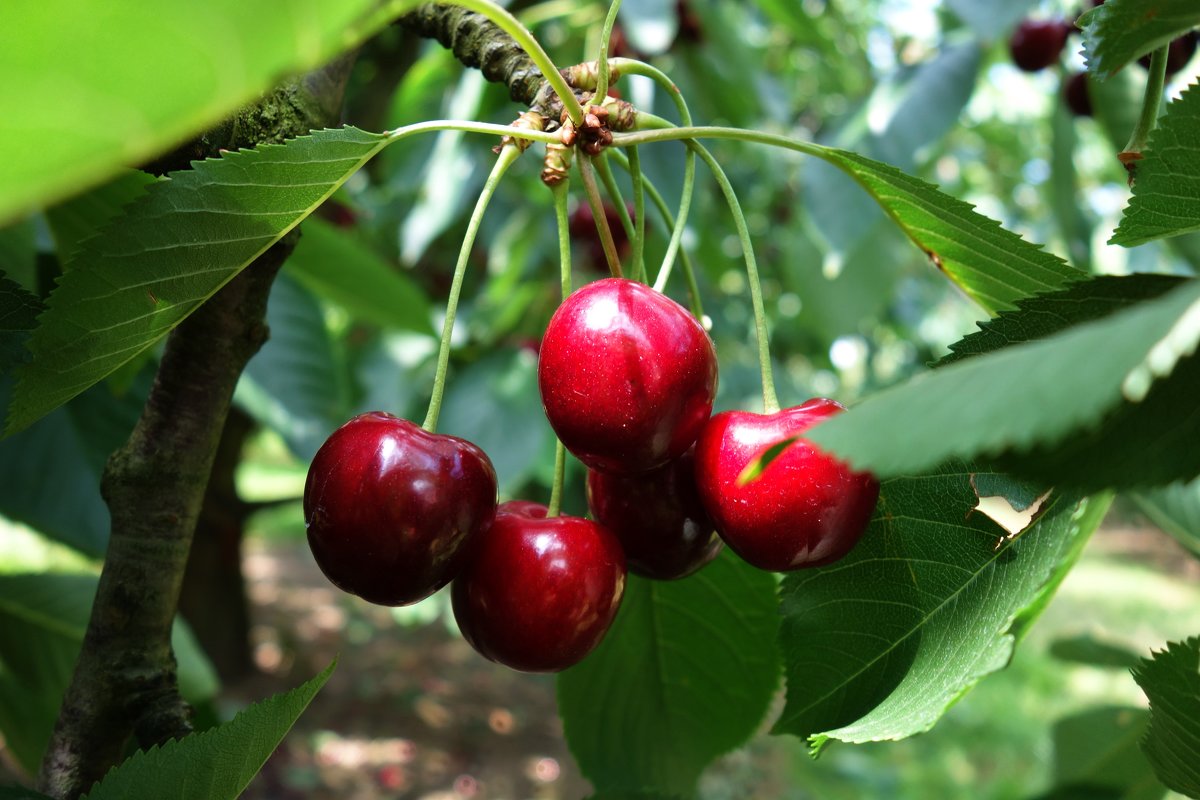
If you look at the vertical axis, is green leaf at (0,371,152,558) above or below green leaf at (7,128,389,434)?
below

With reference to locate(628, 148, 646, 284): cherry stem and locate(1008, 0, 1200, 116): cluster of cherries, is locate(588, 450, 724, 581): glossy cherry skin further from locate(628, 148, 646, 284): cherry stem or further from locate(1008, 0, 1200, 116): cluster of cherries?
locate(1008, 0, 1200, 116): cluster of cherries

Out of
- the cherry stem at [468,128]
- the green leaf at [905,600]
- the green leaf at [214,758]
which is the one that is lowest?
the green leaf at [214,758]

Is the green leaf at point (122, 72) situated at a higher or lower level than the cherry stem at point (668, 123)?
higher

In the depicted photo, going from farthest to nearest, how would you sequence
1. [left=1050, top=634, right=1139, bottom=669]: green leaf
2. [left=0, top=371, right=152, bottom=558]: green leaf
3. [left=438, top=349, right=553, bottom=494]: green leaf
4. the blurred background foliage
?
[left=438, top=349, right=553, bottom=494]: green leaf
[left=1050, top=634, right=1139, bottom=669]: green leaf
the blurred background foliage
[left=0, top=371, right=152, bottom=558]: green leaf

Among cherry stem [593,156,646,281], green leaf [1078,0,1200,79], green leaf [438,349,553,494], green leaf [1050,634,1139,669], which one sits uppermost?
green leaf [1078,0,1200,79]

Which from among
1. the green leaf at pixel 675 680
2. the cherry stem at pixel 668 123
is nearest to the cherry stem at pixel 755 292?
the cherry stem at pixel 668 123

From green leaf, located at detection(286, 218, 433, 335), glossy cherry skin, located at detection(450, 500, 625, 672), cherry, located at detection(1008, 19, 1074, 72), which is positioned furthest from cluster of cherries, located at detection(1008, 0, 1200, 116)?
glossy cherry skin, located at detection(450, 500, 625, 672)

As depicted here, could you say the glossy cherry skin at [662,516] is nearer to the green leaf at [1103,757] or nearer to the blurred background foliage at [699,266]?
the blurred background foliage at [699,266]

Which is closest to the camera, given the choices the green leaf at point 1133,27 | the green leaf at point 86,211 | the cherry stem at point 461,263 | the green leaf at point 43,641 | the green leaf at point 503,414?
the green leaf at point 1133,27
